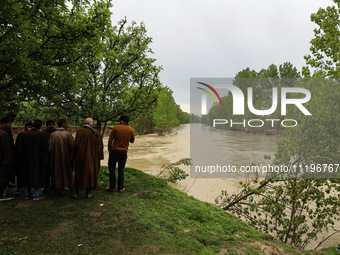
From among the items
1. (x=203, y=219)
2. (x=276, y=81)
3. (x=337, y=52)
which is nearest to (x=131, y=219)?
(x=203, y=219)

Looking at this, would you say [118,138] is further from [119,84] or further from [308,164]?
[308,164]

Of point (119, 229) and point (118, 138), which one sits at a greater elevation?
point (118, 138)

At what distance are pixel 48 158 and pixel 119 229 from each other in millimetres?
2825

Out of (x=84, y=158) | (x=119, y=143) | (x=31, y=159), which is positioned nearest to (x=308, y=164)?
(x=119, y=143)

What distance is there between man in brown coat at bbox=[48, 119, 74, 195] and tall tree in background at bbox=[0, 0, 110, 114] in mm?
1331

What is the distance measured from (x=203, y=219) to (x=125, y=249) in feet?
8.56

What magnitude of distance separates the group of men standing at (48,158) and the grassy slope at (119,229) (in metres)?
0.45

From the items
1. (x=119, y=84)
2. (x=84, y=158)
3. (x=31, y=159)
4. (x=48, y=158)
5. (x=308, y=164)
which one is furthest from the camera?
(x=119, y=84)

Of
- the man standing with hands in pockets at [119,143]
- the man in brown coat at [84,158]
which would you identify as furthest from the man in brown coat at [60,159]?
the man standing with hands in pockets at [119,143]

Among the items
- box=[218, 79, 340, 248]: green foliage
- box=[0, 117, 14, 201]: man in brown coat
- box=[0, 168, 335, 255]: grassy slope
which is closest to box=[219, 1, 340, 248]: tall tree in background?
box=[218, 79, 340, 248]: green foliage

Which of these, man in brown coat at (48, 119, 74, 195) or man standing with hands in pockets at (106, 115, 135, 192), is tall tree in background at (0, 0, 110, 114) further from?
man standing with hands in pockets at (106, 115, 135, 192)

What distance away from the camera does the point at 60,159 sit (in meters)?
5.38

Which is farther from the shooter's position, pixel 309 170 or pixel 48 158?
pixel 309 170

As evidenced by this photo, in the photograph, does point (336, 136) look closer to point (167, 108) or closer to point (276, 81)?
point (167, 108)
